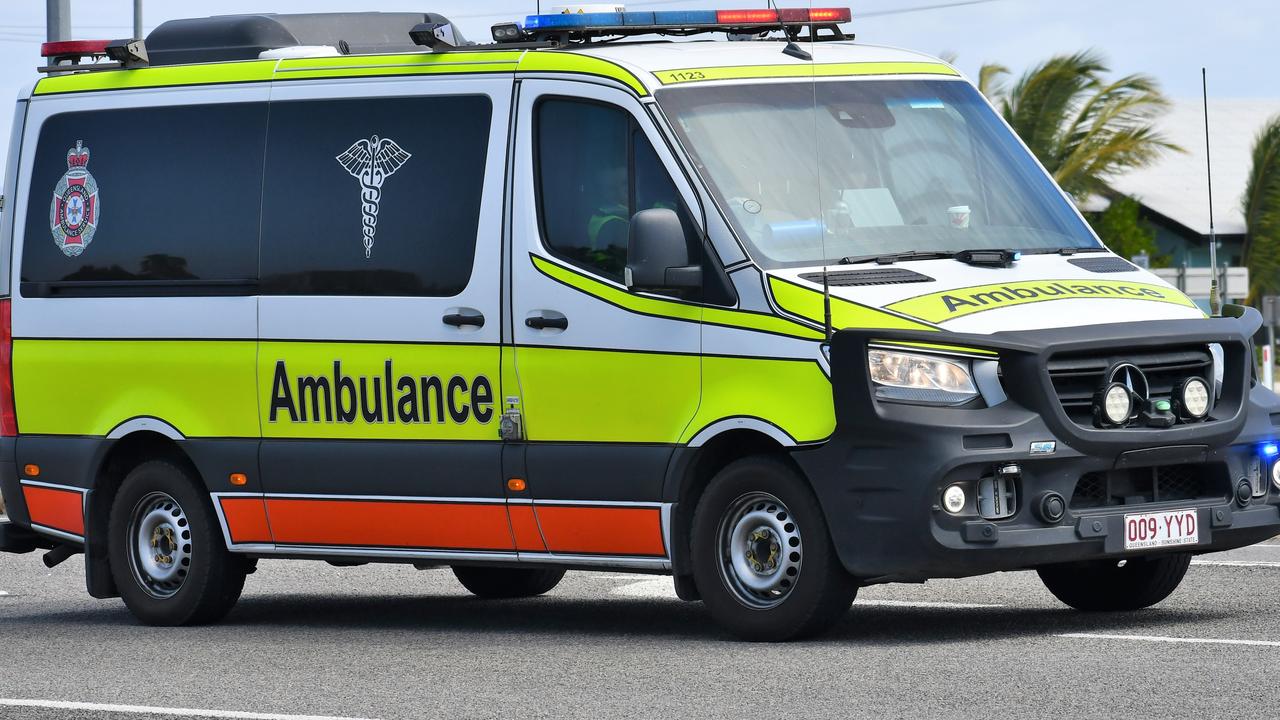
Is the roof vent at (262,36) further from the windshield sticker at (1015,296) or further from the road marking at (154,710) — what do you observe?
the road marking at (154,710)

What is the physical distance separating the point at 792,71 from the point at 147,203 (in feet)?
11.5

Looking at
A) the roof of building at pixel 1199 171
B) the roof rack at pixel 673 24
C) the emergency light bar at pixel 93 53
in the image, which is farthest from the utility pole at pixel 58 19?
the roof of building at pixel 1199 171

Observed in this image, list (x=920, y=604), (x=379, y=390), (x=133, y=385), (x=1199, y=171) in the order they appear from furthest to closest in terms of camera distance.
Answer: (x=1199, y=171)
(x=133, y=385)
(x=920, y=604)
(x=379, y=390)

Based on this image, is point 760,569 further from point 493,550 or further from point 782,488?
point 493,550

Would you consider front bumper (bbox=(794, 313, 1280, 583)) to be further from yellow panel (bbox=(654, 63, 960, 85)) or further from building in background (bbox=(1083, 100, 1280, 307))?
building in background (bbox=(1083, 100, 1280, 307))

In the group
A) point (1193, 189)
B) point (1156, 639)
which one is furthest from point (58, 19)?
point (1193, 189)

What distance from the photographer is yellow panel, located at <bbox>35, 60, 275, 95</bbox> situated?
12.1m

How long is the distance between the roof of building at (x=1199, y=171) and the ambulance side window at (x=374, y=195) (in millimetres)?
42050

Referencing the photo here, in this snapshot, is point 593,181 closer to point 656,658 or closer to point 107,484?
point 656,658

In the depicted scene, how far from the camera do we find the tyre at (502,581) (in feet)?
43.8

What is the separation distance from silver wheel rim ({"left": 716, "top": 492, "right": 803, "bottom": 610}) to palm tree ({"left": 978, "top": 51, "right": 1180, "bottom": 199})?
33791mm

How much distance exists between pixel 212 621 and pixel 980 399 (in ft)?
14.9

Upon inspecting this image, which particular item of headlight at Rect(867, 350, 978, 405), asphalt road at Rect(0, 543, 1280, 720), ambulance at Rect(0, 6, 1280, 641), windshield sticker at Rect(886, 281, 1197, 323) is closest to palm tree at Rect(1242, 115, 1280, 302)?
asphalt road at Rect(0, 543, 1280, 720)

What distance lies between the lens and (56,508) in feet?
41.7
